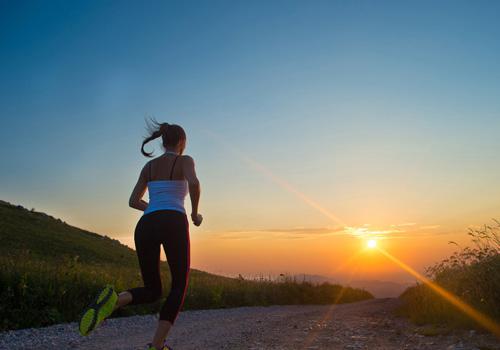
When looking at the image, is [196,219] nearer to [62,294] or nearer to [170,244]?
[170,244]

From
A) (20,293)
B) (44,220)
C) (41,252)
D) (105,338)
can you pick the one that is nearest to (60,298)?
(20,293)

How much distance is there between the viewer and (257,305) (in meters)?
18.4

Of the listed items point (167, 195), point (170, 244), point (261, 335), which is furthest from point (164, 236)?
point (261, 335)

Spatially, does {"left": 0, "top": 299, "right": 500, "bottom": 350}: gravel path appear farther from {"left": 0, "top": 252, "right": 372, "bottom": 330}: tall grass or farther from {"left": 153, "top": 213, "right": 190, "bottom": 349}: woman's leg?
{"left": 153, "top": 213, "right": 190, "bottom": 349}: woman's leg

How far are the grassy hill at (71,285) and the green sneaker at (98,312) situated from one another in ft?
21.0

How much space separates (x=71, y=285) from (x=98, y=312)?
28.2ft

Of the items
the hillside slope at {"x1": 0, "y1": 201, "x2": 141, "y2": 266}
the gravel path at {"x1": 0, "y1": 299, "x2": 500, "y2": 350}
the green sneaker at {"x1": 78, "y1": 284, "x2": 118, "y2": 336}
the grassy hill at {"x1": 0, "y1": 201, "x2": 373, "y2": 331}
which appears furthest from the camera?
the hillside slope at {"x1": 0, "y1": 201, "x2": 141, "y2": 266}

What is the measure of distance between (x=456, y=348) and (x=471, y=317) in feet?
6.16

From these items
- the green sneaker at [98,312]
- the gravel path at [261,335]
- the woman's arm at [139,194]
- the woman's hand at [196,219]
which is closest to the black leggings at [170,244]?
the woman's hand at [196,219]

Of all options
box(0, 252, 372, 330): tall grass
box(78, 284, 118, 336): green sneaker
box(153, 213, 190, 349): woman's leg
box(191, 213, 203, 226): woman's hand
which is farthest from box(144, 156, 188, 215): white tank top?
box(0, 252, 372, 330): tall grass

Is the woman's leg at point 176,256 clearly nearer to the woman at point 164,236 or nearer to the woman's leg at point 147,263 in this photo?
the woman at point 164,236

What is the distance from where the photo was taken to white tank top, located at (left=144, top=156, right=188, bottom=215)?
17.7ft

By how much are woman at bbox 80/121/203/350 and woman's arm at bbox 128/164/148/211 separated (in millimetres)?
28

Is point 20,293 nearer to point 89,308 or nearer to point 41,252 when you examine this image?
point 89,308
